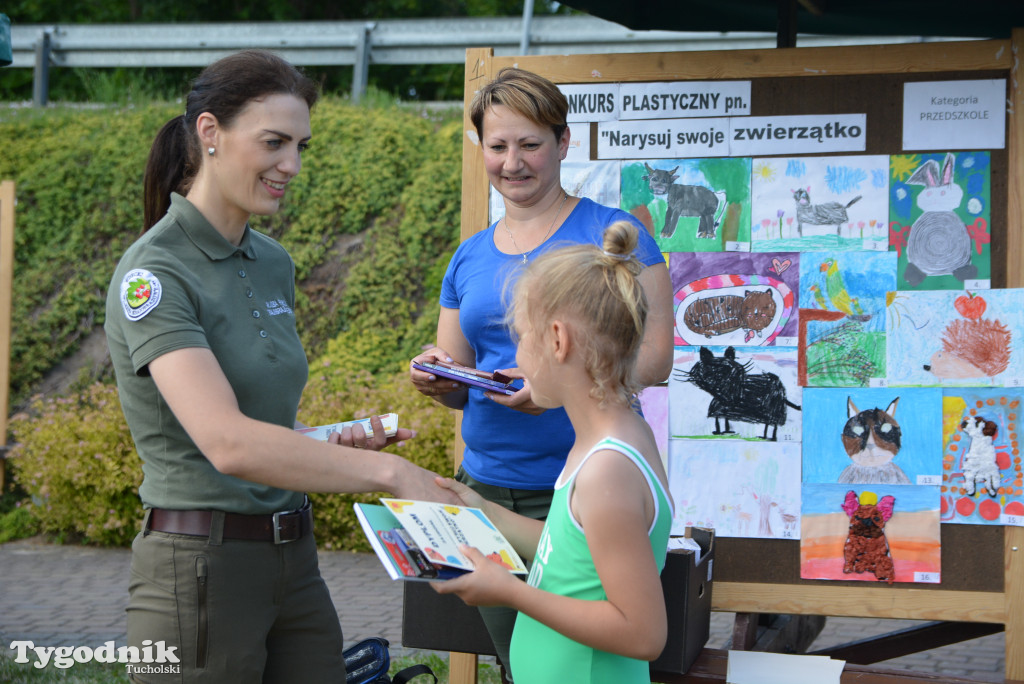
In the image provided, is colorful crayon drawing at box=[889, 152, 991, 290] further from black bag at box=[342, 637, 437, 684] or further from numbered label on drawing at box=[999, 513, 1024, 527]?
black bag at box=[342, 637, 437, 684]

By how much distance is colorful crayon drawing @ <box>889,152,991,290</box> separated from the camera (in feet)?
11.2

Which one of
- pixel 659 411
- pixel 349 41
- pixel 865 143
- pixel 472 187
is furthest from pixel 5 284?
pixel 865 143

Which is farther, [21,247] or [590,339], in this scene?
[21,247]

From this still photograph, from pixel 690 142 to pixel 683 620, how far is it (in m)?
1.70

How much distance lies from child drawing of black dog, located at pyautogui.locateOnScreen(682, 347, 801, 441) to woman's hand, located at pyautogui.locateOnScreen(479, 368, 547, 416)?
1168 millimetres

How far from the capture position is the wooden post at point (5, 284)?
302 inches

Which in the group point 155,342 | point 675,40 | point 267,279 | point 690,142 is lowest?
point 155,342

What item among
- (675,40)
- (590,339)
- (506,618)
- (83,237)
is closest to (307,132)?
(590,339)

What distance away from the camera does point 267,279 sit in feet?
7.59

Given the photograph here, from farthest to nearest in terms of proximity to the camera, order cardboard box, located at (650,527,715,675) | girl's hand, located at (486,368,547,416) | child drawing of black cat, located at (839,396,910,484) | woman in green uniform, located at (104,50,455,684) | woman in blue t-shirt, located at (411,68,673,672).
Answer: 1. child drawing of black cat, located at (839,396,910,484)
2. cardboard box, located at (650,527,715,675)
3. woman in blue t-shirt, located at (411,68,673,672)
4. girl's hand, located at (486,368,547,416)
5. woman in green uniform, located at (104,50,455,684)

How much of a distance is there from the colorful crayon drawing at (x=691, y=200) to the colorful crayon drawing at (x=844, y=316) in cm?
29

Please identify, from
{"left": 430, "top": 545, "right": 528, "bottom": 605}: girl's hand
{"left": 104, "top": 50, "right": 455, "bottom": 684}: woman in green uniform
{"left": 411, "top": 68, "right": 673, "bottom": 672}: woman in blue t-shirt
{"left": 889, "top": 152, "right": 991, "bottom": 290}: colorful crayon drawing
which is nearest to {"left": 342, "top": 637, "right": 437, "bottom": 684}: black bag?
{"left": 411, "top": 68, "right": 673, "bottom": 672}: woman in blue t-shirt

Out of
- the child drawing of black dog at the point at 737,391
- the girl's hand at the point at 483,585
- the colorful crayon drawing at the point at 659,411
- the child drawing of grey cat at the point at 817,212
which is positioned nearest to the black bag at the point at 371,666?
the colorful crayon drawing at the point at 659,411

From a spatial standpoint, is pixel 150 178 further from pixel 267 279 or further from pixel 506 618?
pixel 506 618
